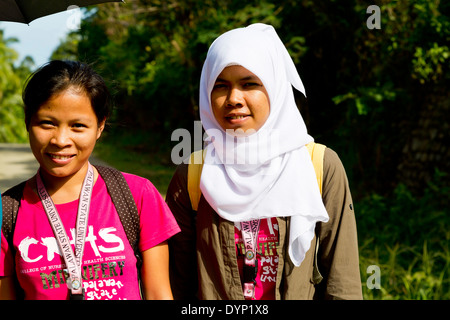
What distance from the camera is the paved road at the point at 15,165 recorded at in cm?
887

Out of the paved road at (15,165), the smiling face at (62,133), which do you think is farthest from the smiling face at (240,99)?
the paved road at (15,165)

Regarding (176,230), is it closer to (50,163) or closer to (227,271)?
(227,271)

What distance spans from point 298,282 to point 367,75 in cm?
505

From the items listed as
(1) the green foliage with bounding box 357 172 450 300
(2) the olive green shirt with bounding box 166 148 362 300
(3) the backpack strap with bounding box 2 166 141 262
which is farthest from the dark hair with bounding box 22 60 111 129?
(1) the green foliage with bounding box 357 172 450 300

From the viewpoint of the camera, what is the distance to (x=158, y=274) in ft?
6.19

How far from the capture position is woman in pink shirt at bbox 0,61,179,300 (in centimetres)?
176

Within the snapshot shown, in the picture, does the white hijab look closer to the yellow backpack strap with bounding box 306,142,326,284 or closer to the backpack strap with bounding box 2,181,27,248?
the yellow backpack strap with bounding box 306,142,326,284

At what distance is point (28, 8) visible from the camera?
234 centimetres

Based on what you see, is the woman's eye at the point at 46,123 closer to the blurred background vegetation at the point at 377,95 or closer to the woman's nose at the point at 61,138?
the woman's nose at the point at 61,138

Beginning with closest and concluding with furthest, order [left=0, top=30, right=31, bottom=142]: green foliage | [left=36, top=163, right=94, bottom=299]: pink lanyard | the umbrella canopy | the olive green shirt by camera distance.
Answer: [left=36, top=163, right=94, bottom=299]: pink lanyard, the olive green shirt, the umbrella canopy, [left=0, top=30, right=31, bottom=142]: green foliage

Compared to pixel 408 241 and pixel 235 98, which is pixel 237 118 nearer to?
pixel 235 98

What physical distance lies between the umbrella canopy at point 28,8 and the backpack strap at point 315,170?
1030mm
